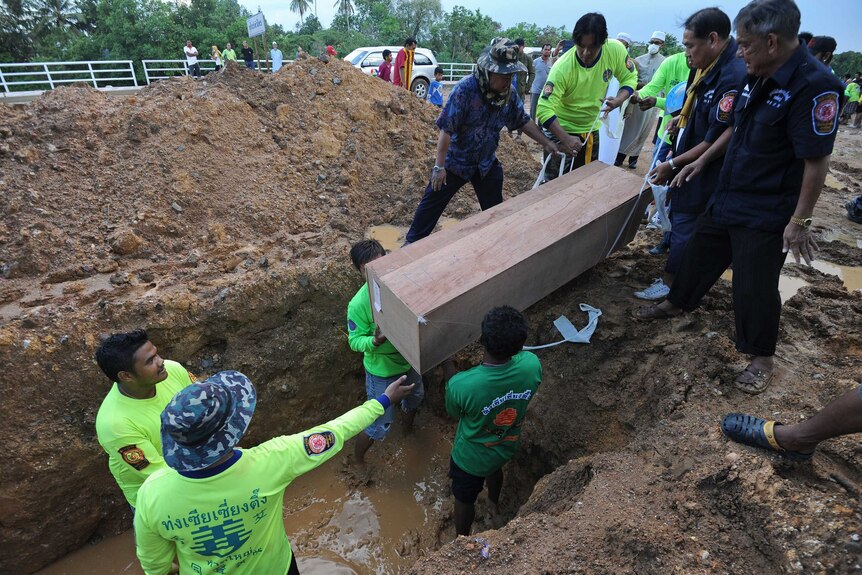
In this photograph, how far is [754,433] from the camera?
204 centimetres

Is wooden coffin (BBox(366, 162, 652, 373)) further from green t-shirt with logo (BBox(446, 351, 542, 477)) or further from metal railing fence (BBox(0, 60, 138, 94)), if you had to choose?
metal railing fence (BBox(0, 60, 138, 94))

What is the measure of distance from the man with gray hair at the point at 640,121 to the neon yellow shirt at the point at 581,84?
2.43 meters

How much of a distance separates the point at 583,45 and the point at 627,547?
3.31 meters

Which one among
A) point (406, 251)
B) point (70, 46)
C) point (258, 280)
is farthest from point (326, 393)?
point (70, 46)

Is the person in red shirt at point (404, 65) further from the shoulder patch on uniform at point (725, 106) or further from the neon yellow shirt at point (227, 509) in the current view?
the neon yellow shirt at point (227, 509)

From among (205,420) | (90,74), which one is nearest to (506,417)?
(205,420)

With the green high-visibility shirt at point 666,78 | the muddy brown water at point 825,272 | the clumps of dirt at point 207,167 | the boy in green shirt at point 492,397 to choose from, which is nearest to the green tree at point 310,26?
the clumps of dirt at point 207,167

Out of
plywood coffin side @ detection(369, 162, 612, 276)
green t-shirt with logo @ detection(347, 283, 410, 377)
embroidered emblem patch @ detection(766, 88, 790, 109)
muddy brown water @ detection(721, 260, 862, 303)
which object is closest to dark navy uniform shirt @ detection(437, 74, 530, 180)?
plywood coffin side @ detection(369, 162, 612, 276)

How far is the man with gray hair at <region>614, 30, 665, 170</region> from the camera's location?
618cm

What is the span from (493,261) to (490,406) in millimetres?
815

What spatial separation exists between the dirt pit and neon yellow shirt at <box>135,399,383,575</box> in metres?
0.64

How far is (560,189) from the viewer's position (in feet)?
11.1

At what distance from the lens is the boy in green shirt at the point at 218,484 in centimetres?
141

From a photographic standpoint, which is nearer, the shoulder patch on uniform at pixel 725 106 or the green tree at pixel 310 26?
the shoulder patch on uniform at pixel 725 106
